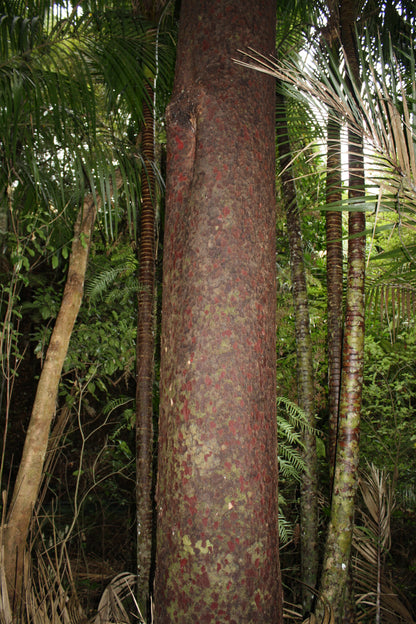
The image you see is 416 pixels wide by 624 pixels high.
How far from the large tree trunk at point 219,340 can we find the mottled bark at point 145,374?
151 cm

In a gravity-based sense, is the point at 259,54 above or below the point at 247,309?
above

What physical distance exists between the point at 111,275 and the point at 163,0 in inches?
72.6

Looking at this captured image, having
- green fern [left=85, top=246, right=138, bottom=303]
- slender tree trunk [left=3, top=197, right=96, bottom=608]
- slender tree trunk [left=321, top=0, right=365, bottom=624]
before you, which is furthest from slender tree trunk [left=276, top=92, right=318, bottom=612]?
slender tree trunk [left=3, top=197, right=96, bottom=608]

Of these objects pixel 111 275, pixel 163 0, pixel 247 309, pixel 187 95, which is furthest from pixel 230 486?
pixel 163 0

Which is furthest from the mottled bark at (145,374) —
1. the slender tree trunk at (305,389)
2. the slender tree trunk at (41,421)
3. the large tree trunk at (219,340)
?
the large tree trunk at (219,340)

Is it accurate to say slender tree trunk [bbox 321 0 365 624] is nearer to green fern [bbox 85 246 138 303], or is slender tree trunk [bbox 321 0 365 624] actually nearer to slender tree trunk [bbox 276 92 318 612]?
slender tree trunk [bbox 276 92 318 612]

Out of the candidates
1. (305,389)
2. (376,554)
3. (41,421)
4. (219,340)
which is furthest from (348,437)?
(41,421)

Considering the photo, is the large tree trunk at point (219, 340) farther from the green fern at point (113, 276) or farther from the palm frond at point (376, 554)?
the green fern at point (113, 276)

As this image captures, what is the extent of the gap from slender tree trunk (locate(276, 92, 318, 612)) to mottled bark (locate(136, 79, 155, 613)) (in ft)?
2.79

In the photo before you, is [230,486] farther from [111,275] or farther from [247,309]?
[111,275]

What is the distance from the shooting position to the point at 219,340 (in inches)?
30.4

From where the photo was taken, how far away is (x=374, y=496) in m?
2.31

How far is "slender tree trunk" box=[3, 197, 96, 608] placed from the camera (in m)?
2.11

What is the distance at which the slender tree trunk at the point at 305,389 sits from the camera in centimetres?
240
